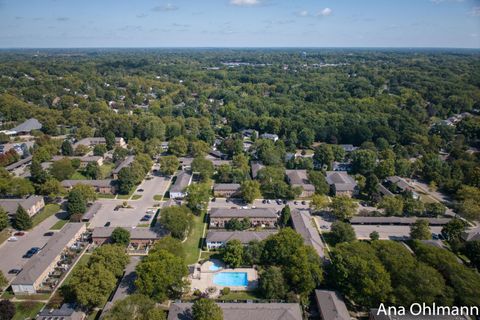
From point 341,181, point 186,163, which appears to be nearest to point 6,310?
point 186,163

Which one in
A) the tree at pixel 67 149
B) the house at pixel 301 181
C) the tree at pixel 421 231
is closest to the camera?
the tree at pixel 421 231

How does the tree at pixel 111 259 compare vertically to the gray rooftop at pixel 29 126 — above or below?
below

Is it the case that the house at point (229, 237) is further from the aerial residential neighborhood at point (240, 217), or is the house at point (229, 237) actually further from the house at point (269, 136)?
the house at point (269, 136)

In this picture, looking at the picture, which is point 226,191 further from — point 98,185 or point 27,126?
point 27,126

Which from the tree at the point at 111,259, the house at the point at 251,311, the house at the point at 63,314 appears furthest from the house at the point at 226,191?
the house at the point at 63,314

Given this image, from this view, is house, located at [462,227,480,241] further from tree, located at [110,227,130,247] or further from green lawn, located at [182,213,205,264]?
tree, located at [110,227,130,247]

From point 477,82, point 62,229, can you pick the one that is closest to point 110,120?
point 62,229
